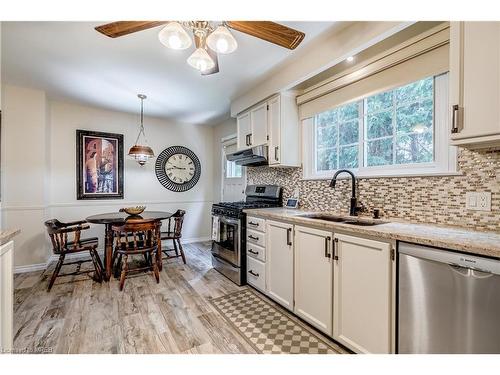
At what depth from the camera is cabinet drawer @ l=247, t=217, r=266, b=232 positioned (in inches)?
97.2

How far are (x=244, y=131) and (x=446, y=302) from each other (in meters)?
2.84

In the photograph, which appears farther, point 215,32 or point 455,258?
point 215,32

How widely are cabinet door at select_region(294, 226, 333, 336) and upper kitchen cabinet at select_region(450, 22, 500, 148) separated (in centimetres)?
100

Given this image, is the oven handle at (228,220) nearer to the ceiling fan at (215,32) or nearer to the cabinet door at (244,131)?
the cabinet door at (244,131)

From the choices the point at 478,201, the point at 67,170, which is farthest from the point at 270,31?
the point at 67,170

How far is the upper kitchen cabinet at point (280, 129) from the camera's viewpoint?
2729 millimetres

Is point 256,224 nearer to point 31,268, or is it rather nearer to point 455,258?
point 455,258

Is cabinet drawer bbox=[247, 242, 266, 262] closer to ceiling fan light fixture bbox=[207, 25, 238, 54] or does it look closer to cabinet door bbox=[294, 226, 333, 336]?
cabinet door bbox=[294, 226, 333, 336]

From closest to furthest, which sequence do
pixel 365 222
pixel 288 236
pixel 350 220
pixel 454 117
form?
pixel 454 117
pixel 365 222
pixel 350 220
pixel 288 236

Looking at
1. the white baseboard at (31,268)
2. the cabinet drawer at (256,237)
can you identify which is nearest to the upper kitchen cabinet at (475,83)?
the cabinet drawer at (256,237)

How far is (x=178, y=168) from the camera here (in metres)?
4.73

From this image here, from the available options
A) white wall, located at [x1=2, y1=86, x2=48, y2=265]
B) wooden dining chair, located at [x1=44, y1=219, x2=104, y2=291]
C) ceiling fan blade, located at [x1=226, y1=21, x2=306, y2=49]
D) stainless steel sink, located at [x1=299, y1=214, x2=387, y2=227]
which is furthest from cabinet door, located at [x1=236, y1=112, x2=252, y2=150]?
white wall, located at [x1=2, y1=86, x2=48, y2=265]

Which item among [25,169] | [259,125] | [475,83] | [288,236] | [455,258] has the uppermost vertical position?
[259,125]
